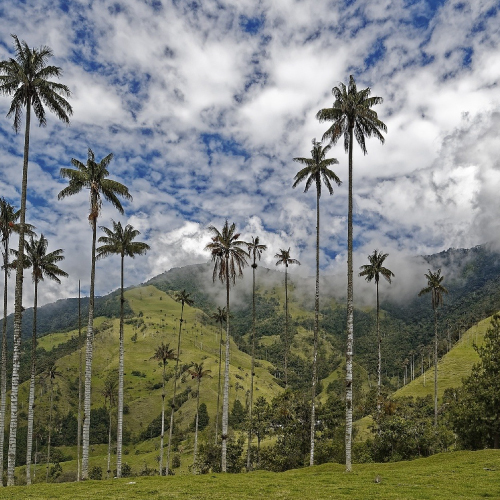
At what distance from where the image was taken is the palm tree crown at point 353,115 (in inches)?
1343

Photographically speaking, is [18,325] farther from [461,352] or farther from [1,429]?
[461,352]

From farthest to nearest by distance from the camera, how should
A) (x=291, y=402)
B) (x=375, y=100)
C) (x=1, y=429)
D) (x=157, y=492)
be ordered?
(x=291, y=402) → (x=1, y=429) → (x=375, y=100) → (x=157, y=492)

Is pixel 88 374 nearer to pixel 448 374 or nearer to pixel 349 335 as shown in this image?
pixel 349 335

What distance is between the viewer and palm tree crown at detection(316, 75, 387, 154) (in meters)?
34.1

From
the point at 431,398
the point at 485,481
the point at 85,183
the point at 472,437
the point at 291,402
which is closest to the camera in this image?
the point at 485,481

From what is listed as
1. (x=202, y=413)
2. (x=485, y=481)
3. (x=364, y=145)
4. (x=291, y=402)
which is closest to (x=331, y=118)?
(x=364, y=145)

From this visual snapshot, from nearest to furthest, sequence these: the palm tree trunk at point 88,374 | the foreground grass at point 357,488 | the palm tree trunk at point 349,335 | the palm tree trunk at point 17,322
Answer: the foreground grass at point 357,488 < the palm tree trunk at point 17,322 < the palm tree trunk at point 349,335 < the palm tree trunk at point 88,374

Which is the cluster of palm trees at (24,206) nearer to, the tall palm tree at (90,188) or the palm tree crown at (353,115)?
the tall palm tree at (90,188)

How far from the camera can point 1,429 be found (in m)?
40.0

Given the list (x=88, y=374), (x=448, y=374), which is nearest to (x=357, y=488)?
(x=88, y=374)

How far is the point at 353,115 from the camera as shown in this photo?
34844mm

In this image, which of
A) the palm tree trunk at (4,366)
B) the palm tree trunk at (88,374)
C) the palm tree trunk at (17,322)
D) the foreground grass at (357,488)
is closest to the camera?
the foreground grass at (357,488)

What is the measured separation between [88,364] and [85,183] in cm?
1733

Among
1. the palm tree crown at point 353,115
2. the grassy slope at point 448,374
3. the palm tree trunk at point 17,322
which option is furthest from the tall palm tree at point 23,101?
the grassy slope at point 448,374
